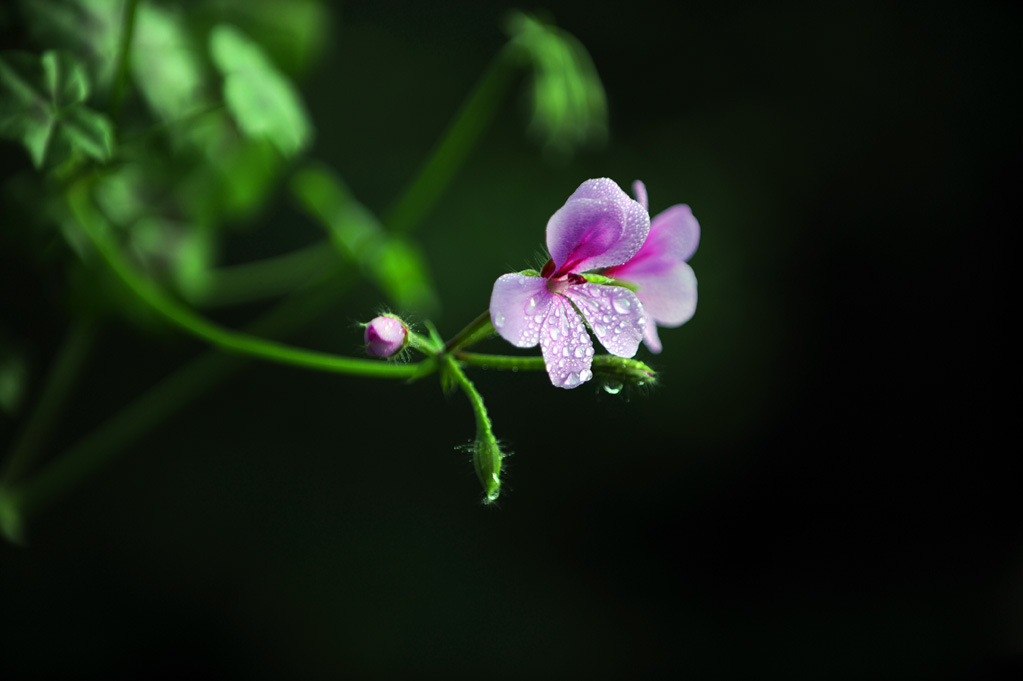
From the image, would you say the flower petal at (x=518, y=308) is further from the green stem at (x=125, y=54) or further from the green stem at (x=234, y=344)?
the green stem at (x=125, y=54)

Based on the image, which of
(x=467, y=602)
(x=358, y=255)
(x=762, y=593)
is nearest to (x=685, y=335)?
(x=762, y=593)

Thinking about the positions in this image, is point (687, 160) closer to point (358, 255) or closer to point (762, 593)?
point (762, 593)

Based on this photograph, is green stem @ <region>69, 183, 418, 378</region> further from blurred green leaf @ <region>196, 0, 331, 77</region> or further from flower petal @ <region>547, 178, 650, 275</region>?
blurred green leaf @ <region>196, 0, 331, 77</region>

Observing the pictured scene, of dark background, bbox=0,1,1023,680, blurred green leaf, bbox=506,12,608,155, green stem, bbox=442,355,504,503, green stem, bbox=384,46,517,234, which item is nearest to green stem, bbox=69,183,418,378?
green stem, bbox=442,355,504,503

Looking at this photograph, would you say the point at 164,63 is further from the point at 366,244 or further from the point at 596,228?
the point at 596,228

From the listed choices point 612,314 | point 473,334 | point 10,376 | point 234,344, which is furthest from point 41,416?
point 612,314

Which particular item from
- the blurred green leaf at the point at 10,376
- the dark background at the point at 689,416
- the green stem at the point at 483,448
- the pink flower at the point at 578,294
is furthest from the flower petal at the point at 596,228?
the dark background at the point at 689,416
